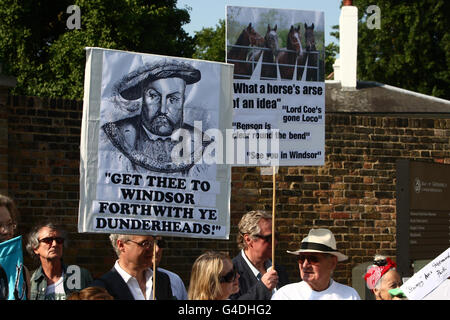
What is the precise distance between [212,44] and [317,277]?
42379 mm

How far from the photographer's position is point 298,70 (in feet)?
25.9

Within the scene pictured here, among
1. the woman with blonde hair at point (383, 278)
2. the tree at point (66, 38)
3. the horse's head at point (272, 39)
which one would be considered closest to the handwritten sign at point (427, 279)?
the woman with blonde hair at point (383, 278)

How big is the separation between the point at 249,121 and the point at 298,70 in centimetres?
70

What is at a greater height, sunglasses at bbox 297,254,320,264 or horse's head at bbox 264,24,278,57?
horse's head at bbox 264,24,278,57

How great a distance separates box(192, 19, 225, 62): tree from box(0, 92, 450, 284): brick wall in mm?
32358

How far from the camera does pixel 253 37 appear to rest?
782 centimetres

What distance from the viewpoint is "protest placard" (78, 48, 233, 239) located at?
6.23 m

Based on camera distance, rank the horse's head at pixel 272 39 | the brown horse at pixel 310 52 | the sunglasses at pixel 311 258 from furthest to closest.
Answer: the brown horse at pixel 310 52, the horse's head at pixel 272 39, the sunglasses at pixel 311 258

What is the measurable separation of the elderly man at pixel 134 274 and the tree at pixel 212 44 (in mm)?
38816

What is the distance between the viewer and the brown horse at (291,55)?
25.6ft

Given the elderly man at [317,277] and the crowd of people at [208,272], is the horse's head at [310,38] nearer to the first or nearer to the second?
the crowd of people at [208,272]
